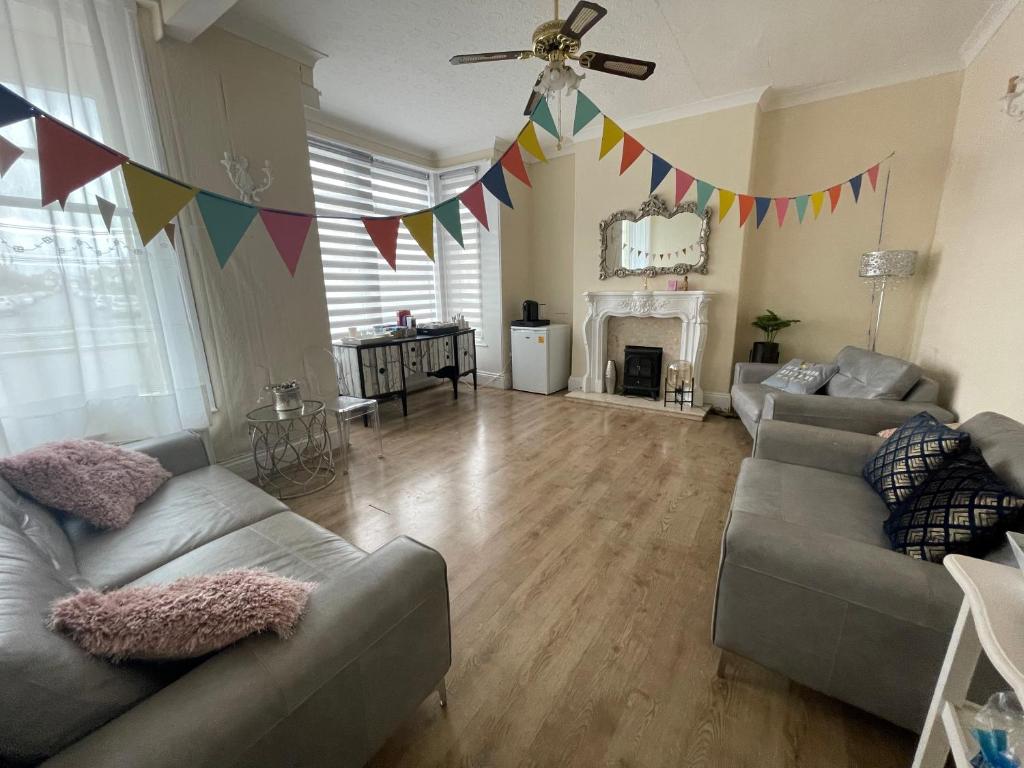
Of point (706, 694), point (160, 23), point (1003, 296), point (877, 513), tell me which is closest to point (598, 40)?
point (160, 23)

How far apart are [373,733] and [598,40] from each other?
3.36 metres

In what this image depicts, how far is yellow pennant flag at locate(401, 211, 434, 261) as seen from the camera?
6.22 ft

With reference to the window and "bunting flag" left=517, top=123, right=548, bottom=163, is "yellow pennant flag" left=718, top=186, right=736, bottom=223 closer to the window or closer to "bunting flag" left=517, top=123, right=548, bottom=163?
"bunting flag" left=517, top=123, right=548, bottom=163

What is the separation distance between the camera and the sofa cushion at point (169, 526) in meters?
1.25

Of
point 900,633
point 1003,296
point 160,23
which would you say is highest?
point 160,23

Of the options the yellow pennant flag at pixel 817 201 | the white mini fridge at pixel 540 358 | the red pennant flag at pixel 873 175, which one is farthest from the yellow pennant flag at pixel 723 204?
the white mini fridge at pixel 540 358

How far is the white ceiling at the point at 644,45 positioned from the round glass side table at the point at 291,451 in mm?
2135

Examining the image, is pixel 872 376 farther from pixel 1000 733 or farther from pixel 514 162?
pixel 514 162

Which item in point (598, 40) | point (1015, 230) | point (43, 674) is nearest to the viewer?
point (43, 674)

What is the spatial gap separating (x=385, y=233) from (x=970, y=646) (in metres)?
2.15

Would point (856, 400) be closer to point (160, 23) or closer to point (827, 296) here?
point (827, 296)

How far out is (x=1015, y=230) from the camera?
1.94m

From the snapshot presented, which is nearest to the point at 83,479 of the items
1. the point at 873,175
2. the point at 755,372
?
the point at 755,372

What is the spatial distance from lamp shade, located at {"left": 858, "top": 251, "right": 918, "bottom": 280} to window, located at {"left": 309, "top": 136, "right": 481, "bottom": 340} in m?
3.43
